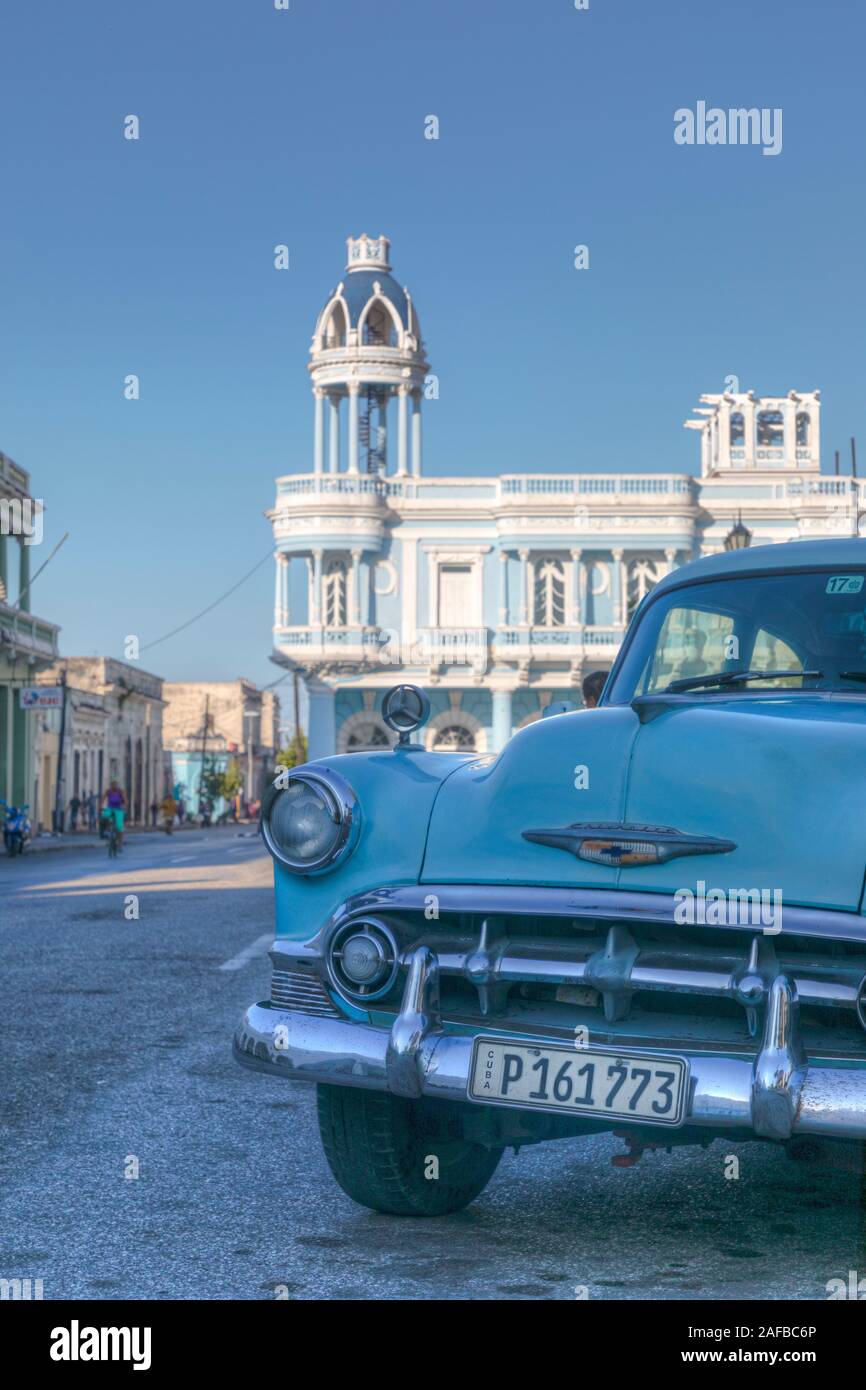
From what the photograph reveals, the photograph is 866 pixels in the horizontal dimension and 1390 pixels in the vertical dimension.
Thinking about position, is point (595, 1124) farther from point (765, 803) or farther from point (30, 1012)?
point (30, 1012)

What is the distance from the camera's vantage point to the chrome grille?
3.80 m

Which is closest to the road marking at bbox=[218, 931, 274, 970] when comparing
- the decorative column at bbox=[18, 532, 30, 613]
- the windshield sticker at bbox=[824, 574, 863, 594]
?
the windshield sticker at bbox=[824, 574, 863, 594]

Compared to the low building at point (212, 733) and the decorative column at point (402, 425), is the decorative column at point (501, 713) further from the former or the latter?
the low building at point (212, 733)

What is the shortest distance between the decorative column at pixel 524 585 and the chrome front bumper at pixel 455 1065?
186 ft

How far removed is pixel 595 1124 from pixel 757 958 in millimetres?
584

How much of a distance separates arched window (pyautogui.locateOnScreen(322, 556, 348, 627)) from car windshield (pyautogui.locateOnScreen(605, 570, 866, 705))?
181 ft

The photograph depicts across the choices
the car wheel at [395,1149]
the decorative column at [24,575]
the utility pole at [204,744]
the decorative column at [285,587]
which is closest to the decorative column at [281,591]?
the decorative column at [285,587]

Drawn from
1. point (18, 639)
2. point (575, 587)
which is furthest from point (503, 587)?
point (18, 639)

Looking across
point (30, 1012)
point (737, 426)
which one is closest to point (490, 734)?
point (737, 426)

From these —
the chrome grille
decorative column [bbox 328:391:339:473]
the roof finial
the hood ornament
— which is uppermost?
the roof finial

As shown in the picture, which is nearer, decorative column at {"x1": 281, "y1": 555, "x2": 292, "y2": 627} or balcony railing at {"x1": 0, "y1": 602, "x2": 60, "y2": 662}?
balcony railing at {"x1": 0, "y1": 602, "x2": 60, "y2": 662}

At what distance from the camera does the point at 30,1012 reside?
7.99 m

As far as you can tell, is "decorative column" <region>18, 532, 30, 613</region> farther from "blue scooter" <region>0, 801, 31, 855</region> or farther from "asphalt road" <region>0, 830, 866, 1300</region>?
"asphalt road" <region>0, 830, 866, 1300</region>
